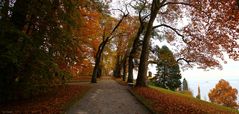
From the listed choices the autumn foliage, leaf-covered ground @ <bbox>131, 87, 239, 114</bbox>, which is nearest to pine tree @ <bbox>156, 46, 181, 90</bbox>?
the autumn foliage

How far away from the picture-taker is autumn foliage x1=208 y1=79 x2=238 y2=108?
6162cm

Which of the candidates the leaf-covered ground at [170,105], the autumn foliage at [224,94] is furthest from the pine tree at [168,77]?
the leaf-covered ground at [170,105]

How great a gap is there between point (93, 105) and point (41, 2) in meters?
5.86

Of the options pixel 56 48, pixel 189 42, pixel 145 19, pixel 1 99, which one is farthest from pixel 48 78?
pixel 145 19

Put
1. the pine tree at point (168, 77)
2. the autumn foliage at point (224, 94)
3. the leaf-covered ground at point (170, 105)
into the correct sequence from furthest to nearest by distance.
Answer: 1. the autumn foliage at point (224, 94)
2. the pine tree at point (168, 77)
3. the leaf-covered ground at point (170, 105)

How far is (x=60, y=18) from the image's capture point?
1405 centimetres

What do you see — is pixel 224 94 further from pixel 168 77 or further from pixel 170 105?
pixel 170 105

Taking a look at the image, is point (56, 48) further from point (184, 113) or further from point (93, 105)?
point (184, 113)

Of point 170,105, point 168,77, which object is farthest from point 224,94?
point 170,105

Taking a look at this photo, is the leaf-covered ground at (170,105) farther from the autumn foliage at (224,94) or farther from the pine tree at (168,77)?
the autumn foliage at (224,94)

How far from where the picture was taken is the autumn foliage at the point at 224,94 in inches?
2426

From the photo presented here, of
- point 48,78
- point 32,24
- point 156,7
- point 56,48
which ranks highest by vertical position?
point 156,7

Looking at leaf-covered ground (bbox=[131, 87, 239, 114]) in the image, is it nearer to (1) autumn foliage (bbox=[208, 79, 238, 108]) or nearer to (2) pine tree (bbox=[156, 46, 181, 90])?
(2) pine tree (bbox=[156, 46, 181, 90])

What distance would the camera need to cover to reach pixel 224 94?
209 ft
